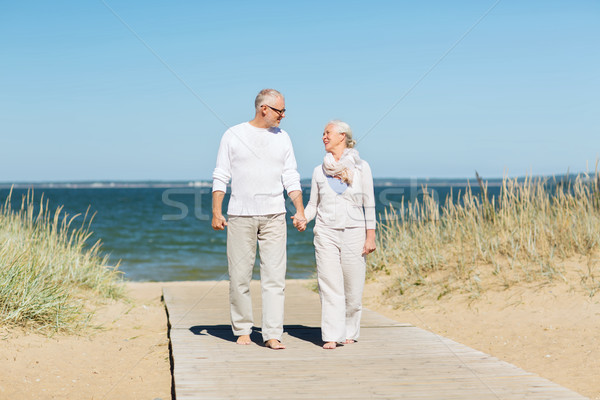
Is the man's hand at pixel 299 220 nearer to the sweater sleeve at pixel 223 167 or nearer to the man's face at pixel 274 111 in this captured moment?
the sweater sleeve at pixel 223 167

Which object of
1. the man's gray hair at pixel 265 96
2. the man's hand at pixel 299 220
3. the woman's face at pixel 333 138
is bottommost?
the man's hand at pixel 299 220

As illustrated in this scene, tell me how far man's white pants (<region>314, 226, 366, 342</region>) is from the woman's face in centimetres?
67

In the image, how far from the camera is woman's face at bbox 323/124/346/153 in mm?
4754

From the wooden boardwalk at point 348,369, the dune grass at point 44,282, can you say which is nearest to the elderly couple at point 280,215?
the wooden boardwalk at point 348,369

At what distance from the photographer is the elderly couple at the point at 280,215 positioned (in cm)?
456

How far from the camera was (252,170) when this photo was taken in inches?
179

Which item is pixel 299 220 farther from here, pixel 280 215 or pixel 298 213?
pixel 280 215

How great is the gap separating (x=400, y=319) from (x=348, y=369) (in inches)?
126

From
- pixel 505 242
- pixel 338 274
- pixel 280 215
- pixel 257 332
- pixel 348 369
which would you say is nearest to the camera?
pixel 348 369

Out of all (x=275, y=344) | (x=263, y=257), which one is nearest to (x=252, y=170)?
(x=263, y=257)

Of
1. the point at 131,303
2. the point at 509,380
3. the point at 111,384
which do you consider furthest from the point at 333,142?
the point at 131,303

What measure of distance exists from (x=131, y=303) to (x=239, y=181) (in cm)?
429

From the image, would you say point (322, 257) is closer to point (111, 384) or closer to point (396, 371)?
point (396, 371)

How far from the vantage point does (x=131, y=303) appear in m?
8.09
